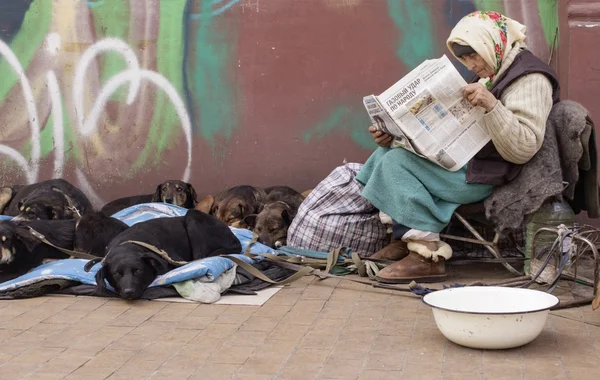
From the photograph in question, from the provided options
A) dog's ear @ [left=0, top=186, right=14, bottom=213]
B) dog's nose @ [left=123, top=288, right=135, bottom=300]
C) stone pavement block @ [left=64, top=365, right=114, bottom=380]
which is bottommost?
stone pavement block @ [left=64, top=365, right=114, bottom=380]

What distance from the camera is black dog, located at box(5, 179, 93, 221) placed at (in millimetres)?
6914

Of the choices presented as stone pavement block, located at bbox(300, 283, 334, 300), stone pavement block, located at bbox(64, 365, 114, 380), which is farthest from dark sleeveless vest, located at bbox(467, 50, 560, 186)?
stone pavement block, located at bbox(64, 365, 114, 380)

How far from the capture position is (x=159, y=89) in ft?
25.0

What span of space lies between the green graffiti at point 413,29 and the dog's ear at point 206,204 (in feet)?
6.79

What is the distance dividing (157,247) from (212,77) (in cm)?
237

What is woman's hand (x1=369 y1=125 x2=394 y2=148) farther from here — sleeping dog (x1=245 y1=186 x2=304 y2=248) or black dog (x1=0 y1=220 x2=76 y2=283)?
black dog (x1=0 y1=220 x2=76 y2=283)

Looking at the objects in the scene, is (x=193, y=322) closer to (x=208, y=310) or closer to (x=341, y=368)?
(x=208, y=310)

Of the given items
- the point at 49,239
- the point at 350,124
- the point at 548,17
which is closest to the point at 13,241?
the point at 49,239

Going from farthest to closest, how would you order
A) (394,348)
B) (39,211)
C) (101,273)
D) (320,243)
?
(39,211) < (320,243) < (101,273) < (394,348)

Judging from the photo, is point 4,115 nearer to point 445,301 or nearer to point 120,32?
point 120,32

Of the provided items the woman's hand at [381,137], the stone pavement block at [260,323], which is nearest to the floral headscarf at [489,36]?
the woman's hand at [381,137]

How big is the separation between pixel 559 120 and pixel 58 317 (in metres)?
3.27

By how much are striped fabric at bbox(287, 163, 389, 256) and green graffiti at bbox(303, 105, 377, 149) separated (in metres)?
1.04

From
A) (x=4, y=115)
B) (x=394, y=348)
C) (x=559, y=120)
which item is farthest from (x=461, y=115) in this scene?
(x=4, y=115)
